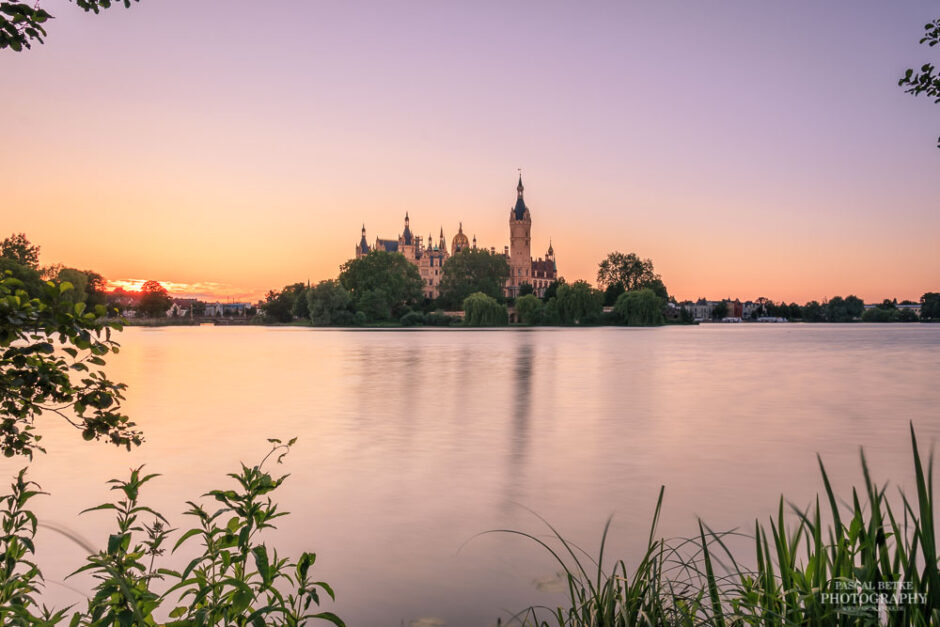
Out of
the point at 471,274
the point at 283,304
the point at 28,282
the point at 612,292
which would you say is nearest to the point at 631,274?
the point at 612,292

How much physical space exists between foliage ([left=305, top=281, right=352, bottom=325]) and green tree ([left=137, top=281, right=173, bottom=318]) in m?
57.6

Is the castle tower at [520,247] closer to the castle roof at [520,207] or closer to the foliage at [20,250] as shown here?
the castle roof at [520,207]

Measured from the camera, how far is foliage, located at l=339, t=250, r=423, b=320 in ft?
324

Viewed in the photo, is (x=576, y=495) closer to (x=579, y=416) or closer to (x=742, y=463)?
(x=742, y=463)

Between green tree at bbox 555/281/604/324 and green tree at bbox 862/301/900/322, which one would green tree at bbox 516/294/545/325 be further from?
green tree at bbox 862/301/900/322

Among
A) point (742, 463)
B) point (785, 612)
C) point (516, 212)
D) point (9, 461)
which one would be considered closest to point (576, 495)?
point (742, 463)

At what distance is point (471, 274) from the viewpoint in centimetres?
13212

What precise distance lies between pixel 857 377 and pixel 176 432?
2042 cm

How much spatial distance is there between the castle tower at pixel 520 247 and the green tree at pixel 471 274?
41.5 meters

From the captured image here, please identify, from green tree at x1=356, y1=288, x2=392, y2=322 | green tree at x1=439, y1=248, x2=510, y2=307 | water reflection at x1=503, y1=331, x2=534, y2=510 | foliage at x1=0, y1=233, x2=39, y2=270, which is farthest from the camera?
green tree at x1=439, y1=248, x2=510, y2=307

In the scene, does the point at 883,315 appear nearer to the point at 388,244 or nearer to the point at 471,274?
the point at 471,274

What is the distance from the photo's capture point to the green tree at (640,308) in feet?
307

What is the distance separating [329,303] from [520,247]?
3577 inches

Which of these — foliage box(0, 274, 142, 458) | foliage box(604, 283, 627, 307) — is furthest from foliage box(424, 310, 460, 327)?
foliage box(0, 274, 142, 458)
